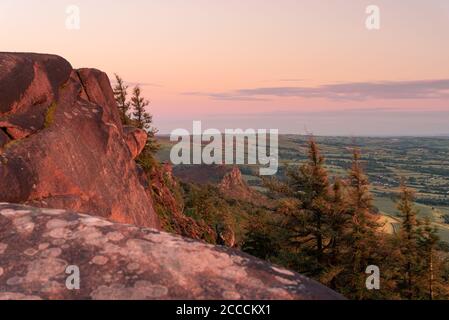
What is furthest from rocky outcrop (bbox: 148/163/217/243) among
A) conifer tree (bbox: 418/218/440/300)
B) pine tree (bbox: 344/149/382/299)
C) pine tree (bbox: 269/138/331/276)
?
conifer tree (bbox: 418/218/440/300)

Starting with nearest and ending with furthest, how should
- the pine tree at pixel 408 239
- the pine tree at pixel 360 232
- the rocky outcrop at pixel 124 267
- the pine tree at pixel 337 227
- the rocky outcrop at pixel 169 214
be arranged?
the rocky outcrop at pixel 124 267 < the pine tree at pixel 360 232 < the pine tree at pixel 337 227 < the pine tree at pixel 408 239 < the rocky outcrop at pixel 169 214

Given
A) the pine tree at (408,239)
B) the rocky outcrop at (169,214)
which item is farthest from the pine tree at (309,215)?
the rocky outcrop at (169,214)

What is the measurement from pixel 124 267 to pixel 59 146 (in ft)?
33.9

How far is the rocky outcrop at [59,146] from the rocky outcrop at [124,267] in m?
5.71

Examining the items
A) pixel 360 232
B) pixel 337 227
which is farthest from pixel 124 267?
pixel 360 232

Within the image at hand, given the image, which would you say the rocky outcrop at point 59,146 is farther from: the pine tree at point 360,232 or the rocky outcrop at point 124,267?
the pine tree at point 360,232

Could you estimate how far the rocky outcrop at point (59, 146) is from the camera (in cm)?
1219

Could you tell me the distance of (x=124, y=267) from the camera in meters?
5.11

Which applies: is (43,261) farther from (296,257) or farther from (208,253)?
(296,257)

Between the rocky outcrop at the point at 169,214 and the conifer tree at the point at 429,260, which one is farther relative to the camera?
the rocky outcrop at the point at 169,214

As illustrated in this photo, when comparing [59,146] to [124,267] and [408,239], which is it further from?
[408,239]

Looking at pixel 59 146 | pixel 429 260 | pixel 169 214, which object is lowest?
pixel 429 260
